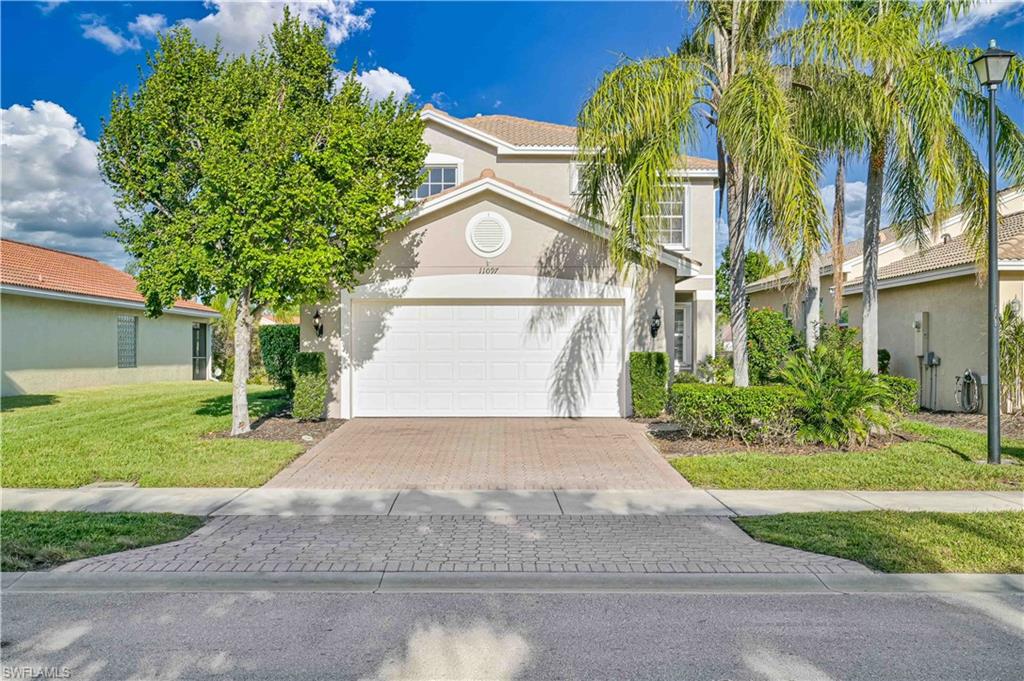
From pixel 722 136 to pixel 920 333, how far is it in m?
8.97

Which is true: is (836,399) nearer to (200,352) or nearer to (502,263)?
(502,263)

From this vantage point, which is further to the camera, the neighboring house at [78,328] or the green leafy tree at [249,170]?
the neighboring house at [78,328]

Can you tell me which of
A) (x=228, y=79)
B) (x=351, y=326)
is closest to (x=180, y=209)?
(x=228, y=79)

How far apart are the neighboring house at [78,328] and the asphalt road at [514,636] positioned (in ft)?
53.0

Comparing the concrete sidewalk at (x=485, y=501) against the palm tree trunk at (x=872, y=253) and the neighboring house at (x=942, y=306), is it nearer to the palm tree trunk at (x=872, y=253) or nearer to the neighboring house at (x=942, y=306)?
the palm tree trunk at (x=872, y=253)

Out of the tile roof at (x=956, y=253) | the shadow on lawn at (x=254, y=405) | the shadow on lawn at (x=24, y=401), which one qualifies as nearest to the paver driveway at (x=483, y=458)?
the shadow on lawn at (x=254, y=405)

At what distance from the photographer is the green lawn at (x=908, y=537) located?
5.06 meters

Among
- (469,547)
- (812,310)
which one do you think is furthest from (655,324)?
(469,547)

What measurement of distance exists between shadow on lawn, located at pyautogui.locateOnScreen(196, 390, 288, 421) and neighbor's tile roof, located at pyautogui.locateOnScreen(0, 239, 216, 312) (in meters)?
5.33

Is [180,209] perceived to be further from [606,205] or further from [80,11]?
[606,205]

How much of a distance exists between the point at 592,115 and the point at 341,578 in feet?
25.3

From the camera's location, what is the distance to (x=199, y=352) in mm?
26547

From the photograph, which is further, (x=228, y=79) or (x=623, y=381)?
(x=623, y=381)

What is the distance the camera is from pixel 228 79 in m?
10.5
